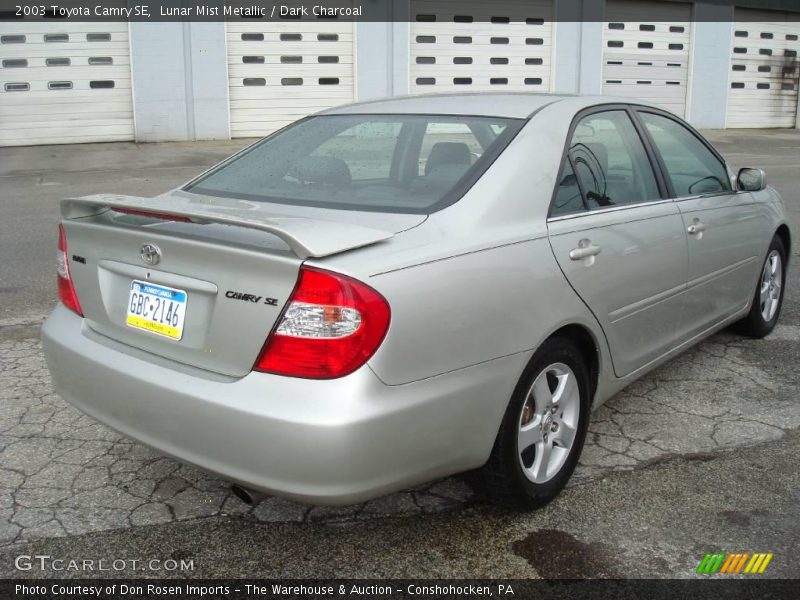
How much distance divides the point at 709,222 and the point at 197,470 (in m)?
2.65

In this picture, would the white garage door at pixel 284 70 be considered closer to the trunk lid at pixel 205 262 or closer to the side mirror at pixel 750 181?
the side mirror at pixel 750 181

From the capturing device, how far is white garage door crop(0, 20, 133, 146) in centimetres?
1581

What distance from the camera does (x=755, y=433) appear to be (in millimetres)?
3709

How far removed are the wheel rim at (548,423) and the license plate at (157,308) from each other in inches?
46.6

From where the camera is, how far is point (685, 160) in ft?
13.8

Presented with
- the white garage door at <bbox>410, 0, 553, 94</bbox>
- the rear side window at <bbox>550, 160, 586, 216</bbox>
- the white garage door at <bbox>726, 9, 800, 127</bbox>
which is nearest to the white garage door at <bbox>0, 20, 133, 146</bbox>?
the white garage door at <bbox>410, 0, 553, 94</bbox>

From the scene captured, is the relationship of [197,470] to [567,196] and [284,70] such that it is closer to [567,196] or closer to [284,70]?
[567,196]

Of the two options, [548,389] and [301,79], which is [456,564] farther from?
[301,79]

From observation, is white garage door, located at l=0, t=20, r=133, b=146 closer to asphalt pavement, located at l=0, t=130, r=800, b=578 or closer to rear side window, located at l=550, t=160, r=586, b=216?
asphalt pavement, located at l=0, t=130, r=800, b=578

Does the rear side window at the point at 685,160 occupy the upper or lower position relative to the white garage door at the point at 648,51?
lower

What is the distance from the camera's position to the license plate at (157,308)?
2584 millimetres

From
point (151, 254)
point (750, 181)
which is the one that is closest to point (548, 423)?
point (151, 254)

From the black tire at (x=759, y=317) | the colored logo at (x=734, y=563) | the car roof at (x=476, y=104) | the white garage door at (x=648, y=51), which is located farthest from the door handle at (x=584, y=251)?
the white garage door at (x=648, y=51)

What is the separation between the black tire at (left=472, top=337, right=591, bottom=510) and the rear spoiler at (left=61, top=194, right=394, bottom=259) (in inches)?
28.8
